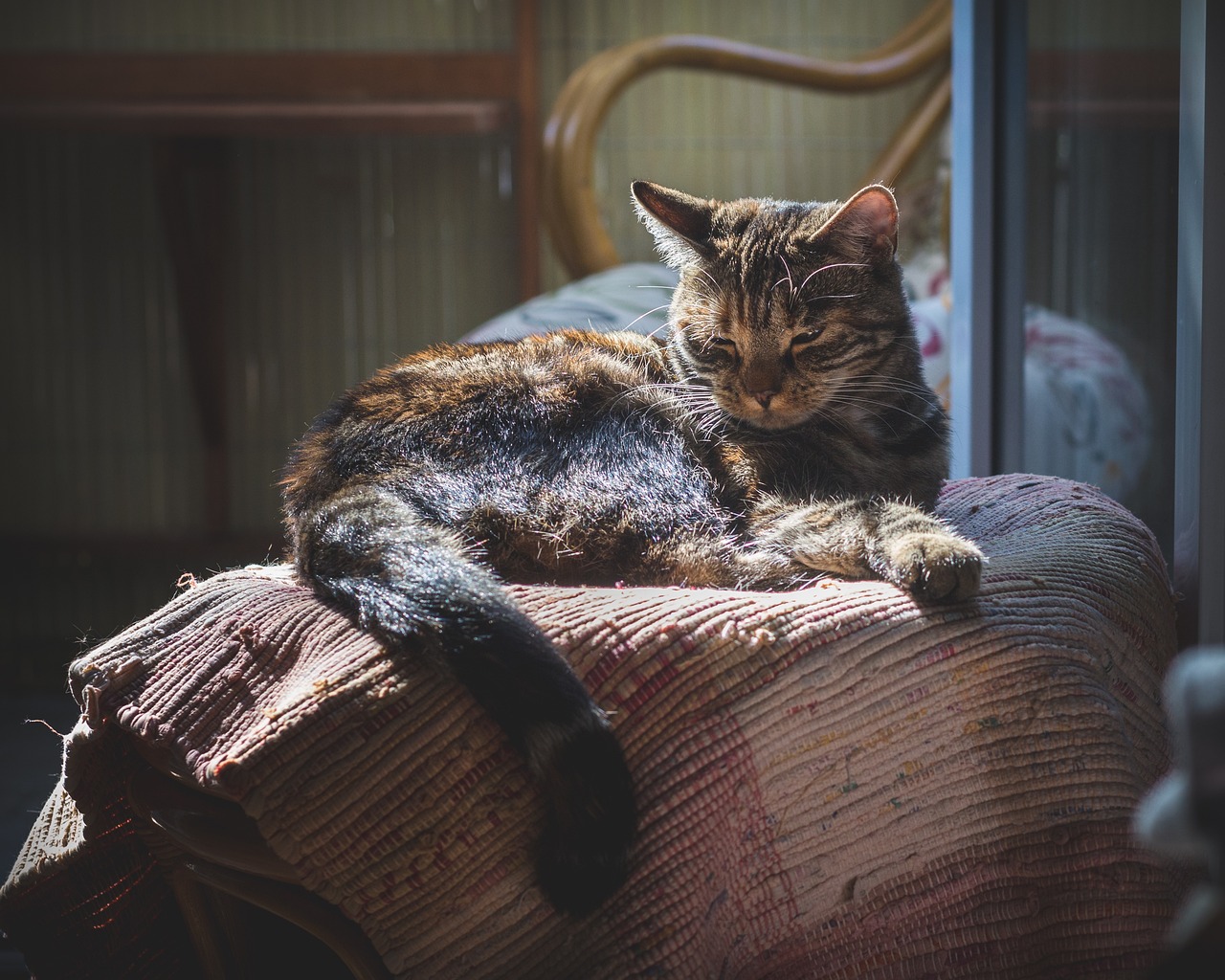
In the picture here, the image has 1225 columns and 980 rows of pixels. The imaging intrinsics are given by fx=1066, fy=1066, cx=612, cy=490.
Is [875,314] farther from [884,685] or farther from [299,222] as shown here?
[299,222]

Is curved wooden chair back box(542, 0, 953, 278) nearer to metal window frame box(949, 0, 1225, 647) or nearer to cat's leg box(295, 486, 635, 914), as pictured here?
metal window frame box(949, 0, 1225, 647)

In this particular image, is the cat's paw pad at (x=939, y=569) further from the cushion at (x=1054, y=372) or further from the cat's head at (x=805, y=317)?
the cushion at (x=1054, y=372)

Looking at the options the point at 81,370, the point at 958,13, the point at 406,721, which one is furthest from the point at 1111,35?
the point at 81,370

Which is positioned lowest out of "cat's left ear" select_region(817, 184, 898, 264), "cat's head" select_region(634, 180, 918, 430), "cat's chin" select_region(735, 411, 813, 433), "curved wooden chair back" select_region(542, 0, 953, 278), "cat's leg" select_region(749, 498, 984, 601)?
"cat's leg" select_region(749, 498, 984, 601)

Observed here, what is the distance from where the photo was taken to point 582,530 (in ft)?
3.21

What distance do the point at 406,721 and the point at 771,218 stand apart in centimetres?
74

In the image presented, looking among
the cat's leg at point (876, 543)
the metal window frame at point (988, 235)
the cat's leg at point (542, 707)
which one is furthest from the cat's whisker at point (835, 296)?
the metal window frame at point (988, 235)

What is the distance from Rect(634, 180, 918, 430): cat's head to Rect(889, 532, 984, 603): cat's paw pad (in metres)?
0.29

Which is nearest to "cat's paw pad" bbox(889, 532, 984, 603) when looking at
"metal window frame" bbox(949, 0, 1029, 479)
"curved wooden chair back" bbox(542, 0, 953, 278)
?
"metal window frame" bbox(949, 0, 1029, 479)

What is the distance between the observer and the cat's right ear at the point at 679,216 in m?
1.20

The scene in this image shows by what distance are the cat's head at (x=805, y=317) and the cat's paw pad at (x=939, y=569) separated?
295 millimetres

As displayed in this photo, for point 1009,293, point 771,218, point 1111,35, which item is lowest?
point 1009,293

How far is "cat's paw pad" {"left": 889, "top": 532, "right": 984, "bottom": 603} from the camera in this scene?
82cm

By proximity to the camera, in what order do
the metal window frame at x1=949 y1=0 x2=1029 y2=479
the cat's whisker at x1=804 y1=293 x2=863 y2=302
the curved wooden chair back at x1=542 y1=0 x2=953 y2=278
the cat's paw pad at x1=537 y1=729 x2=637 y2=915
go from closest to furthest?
the cat's paw pad at x1=537 y1=729 x2=637 y2=915
the cat's whisker at x1=804 y1=293 x2=863 y2=302
the metal window frame at x1=949 y1=0 x2=1029 y2=479
the curved wooden chair back at x1=542 y1=0 x2=953 y2=278
